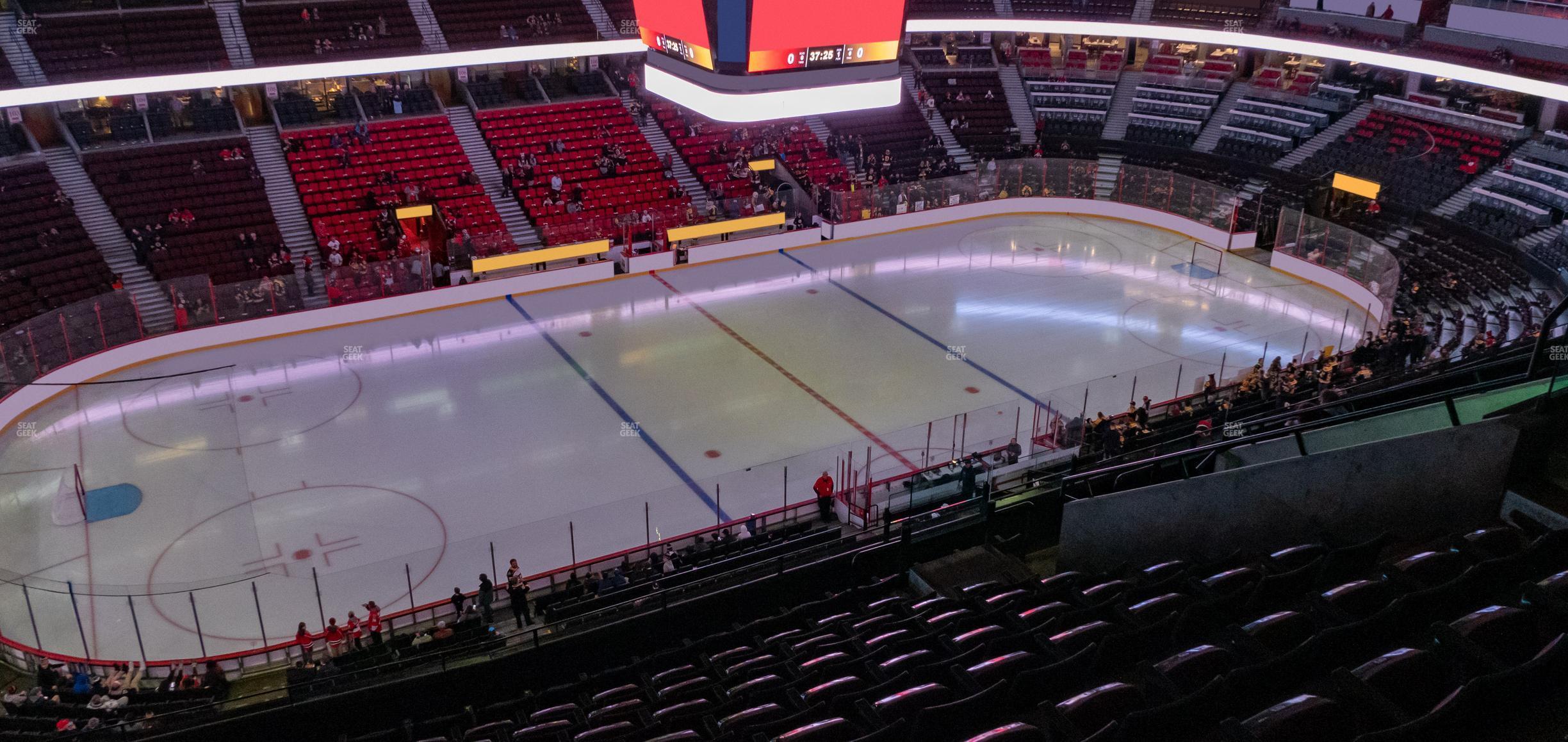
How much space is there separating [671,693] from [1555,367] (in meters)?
7.88

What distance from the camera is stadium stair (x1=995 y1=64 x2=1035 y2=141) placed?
35.4 m

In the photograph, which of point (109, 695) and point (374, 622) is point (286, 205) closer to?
point (374, 622)

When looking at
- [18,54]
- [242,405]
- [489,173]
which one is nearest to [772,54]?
[242,405]

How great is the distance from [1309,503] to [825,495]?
6767 mm

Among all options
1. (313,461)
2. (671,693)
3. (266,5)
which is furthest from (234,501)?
(266,5)

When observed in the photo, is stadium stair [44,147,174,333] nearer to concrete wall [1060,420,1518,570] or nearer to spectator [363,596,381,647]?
spectator [363,596,381,647]

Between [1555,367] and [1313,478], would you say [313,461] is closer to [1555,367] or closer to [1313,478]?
[1313,478]

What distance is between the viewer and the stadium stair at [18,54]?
24500 millimetres

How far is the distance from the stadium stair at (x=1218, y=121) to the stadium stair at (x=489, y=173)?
19.8 metres

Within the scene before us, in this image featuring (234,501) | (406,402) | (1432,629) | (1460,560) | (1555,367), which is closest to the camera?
(1432,629)

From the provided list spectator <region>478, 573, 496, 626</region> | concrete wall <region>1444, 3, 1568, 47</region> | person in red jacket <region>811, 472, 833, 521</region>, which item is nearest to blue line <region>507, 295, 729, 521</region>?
person in red jacket <region>811, 472, 833, 521</region>

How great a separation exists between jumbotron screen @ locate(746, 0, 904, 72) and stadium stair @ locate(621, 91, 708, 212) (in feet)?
42.9

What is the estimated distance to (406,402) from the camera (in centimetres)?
1973

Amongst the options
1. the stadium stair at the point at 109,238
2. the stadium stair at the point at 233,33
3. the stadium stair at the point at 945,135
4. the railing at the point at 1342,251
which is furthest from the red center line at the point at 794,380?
the railing at the point at 1342,251
